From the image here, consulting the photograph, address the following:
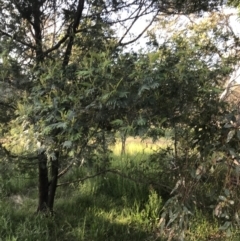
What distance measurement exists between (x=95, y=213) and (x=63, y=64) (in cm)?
153

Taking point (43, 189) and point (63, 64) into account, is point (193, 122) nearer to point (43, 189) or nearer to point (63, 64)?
point (63, 64)

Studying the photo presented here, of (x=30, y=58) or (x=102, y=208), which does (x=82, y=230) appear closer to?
(x=102, y=208)

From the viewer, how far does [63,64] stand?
3029 mm

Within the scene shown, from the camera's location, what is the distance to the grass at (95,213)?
3.31 metres

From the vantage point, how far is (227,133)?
2602mm

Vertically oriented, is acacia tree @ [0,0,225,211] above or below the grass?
above

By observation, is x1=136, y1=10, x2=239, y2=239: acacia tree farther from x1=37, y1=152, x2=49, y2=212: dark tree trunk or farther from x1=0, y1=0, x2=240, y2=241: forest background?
x1=37, y1=152, x2=49, y2=212: dark tree trunk

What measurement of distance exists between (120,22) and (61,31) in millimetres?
503

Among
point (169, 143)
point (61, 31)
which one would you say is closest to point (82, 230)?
point (169, 143)

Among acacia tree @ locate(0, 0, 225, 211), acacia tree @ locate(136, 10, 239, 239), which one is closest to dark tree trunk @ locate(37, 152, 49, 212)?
acacia tree @ locate(0, 0, 225, 211)

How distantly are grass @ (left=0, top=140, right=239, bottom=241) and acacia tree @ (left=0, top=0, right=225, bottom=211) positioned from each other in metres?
0.30

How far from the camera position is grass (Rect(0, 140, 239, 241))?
3.31 metres

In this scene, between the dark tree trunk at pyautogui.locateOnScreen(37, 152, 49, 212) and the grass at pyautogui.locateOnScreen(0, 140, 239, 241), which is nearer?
the grass at pyautogui.locateOnScreen(0, 140, 239, 241)

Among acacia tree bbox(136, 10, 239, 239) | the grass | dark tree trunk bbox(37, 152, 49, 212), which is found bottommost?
the grass
